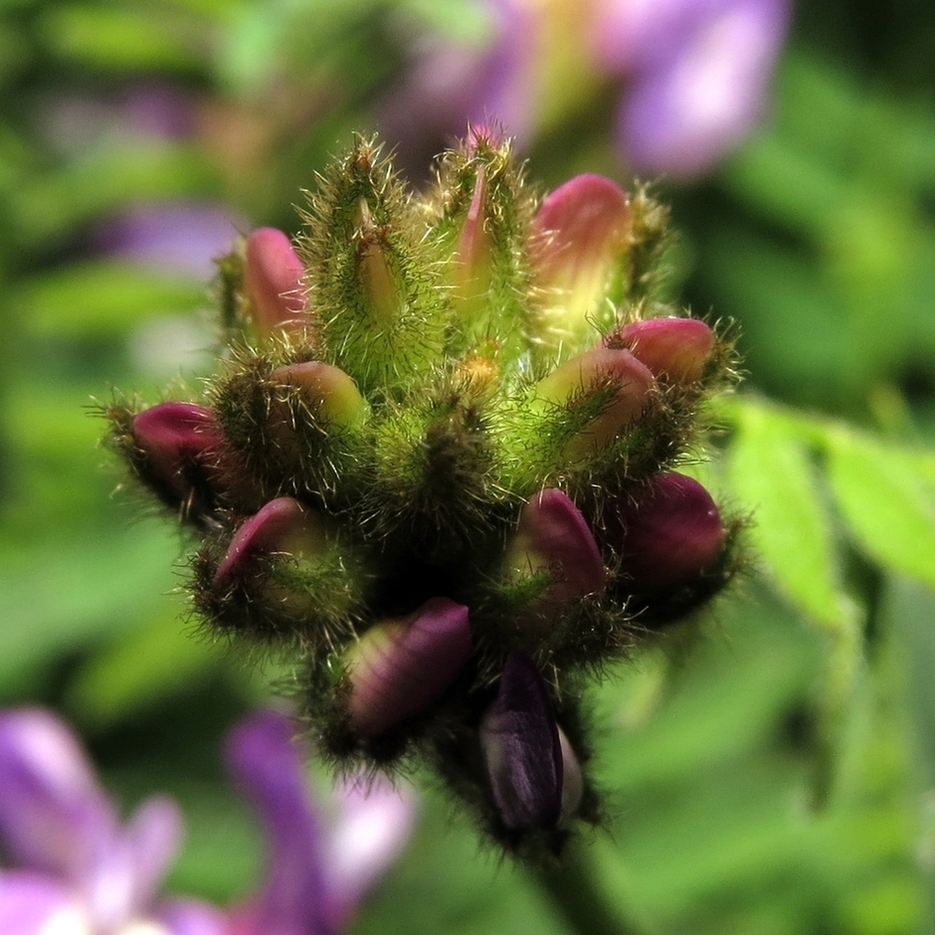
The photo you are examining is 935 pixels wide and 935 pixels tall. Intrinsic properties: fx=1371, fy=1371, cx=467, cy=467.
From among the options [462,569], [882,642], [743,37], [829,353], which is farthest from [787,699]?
[462,569]

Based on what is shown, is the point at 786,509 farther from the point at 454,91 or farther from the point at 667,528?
the point at 454,91

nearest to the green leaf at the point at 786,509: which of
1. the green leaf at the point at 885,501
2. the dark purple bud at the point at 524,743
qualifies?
the green leaf at the point at 885,501

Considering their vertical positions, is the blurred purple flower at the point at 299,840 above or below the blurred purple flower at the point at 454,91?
below

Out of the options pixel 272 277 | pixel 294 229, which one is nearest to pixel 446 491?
pixel 272 277

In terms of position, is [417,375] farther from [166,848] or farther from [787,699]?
[787,699]

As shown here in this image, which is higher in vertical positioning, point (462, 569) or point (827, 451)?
point (462, 569)

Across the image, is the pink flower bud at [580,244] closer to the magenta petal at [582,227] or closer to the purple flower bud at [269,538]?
the magenta petal at [582,227]
